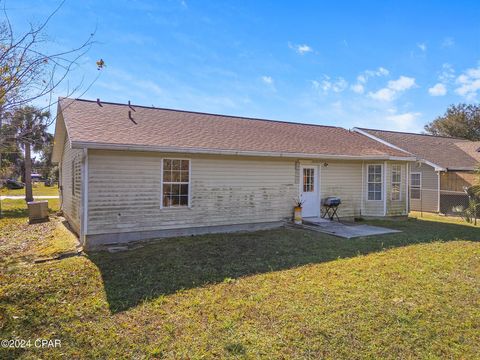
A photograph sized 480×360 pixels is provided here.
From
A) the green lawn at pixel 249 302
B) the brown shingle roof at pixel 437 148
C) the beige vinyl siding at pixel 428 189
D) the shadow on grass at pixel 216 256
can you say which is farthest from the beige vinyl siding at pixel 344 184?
the brown shingle roof at pixel 437 148

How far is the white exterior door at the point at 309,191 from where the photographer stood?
11.7 m

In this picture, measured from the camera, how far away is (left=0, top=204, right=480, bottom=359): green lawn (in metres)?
3.63

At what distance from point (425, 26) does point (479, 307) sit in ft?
30.8

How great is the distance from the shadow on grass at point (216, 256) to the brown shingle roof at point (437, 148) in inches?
335

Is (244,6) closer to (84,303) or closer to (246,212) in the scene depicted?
(246,212)

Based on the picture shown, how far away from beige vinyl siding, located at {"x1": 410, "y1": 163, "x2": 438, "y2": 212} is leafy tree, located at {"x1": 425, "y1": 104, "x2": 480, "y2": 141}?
2750cm

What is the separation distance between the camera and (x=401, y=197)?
13531 mm

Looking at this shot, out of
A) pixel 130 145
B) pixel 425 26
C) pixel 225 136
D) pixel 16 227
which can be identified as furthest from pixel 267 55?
pixel 16 227

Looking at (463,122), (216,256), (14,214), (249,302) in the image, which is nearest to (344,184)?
(216,256)

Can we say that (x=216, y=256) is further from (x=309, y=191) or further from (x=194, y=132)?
(x=309, y=191)

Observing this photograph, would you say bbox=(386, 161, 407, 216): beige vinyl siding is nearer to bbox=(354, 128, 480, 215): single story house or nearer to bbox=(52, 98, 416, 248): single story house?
bbox=(52, 98, 416, 248): single story house

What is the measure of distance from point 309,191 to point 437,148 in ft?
45.0

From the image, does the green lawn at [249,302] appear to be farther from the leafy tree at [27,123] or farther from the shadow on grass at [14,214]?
the shadow on grass at [14,214]

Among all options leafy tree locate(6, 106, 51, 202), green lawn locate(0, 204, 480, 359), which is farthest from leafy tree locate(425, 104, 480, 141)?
leafy tree locate(6, 106, 51, 202)
